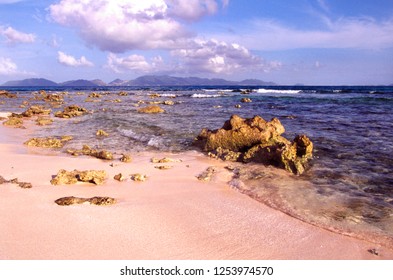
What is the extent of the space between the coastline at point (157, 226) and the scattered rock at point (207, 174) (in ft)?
0.73

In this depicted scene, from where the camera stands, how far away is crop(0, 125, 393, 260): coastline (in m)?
3.32

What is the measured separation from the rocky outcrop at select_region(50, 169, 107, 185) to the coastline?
12 centimetres

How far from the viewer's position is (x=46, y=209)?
4320 mm

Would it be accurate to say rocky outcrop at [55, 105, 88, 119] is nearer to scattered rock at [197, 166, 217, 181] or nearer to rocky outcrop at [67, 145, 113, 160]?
rocky outcrop at [67, 145, 113, 160]

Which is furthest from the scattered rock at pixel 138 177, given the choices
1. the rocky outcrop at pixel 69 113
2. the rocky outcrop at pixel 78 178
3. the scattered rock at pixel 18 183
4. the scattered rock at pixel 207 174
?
the rocky outcrop at pixel 69 113

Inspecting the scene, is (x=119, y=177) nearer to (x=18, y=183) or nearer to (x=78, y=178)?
(x=78, y=178)

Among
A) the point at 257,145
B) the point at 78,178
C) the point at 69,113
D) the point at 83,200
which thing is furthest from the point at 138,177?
the point at 69,113

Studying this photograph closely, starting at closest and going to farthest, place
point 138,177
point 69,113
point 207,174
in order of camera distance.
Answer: point 138,177 < point 207,174 < point 69,113

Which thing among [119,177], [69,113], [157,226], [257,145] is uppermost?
[69,113]

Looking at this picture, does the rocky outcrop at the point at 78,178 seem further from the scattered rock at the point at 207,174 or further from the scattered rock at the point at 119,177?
the scattered rock at the point at 207,174

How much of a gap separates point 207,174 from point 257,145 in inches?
78.1

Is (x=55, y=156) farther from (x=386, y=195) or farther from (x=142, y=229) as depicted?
(x=386, y=195)

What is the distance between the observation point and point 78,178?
5703mm
